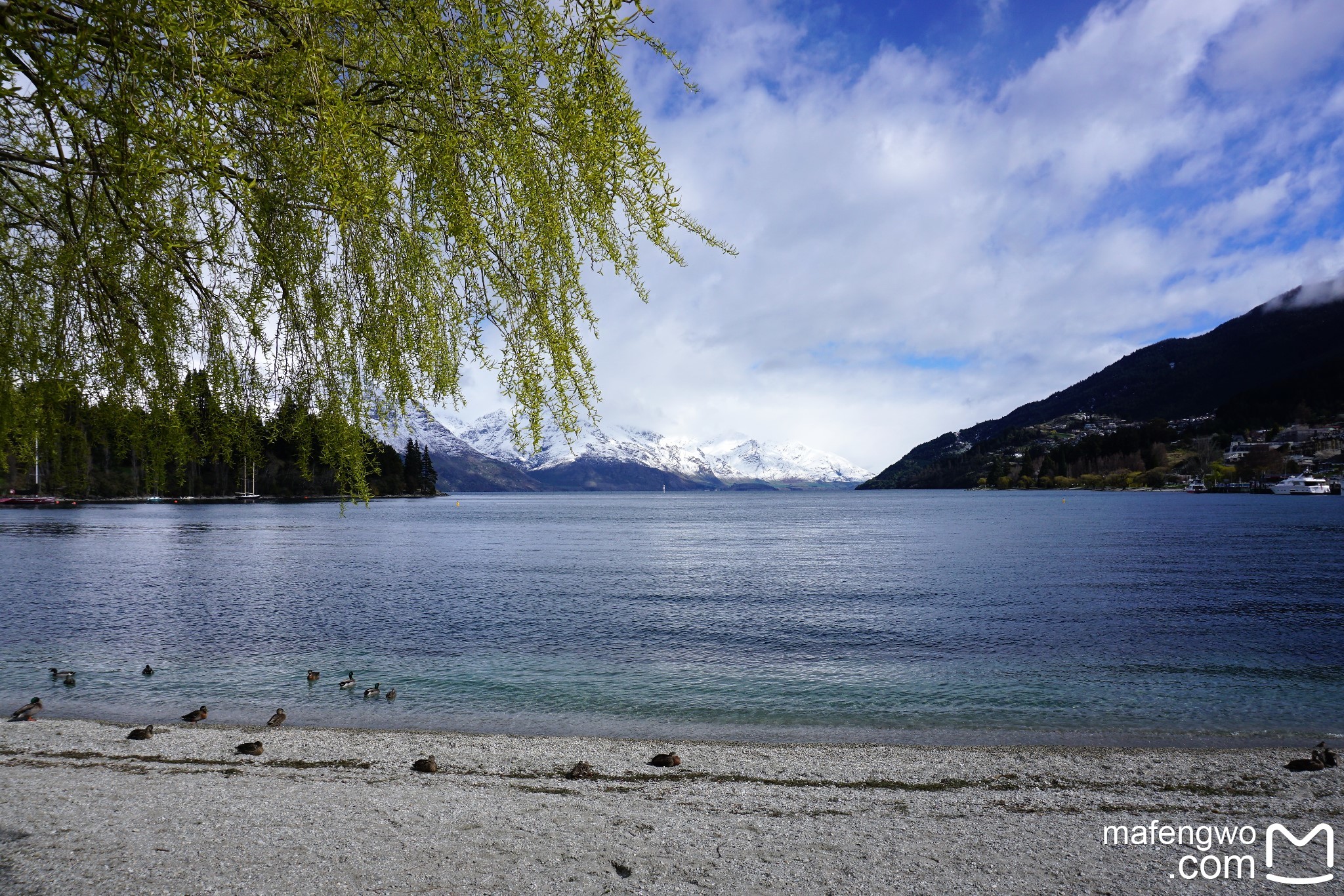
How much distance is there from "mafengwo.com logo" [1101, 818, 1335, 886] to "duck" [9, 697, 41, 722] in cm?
2020

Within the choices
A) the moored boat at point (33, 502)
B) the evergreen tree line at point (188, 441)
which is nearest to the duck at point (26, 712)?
the evergreen tree line at point (188, 441)

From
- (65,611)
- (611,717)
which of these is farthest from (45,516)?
(611,717)

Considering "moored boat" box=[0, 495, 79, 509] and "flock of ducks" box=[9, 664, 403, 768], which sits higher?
"moored boat" box=[0, 495, 79, 509]

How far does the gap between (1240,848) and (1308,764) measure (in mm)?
4694

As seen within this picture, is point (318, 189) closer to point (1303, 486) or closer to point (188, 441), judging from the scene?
point (188, 441)

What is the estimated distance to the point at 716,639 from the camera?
2520 cm

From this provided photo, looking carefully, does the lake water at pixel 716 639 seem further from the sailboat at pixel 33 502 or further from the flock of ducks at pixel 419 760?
the sailboat at pixel 33 502

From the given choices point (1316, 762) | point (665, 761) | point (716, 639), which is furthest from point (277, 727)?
point (1316, 762)

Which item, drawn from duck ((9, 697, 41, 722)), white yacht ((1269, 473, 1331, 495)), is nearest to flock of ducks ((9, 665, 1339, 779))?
duck ((9, 697, 41, 722))

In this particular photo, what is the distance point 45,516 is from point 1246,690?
149 m

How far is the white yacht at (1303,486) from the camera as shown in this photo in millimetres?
167375

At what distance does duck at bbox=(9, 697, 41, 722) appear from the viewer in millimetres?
14781

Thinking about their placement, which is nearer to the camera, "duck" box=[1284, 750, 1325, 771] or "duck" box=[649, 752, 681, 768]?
"duck" box=[1284, 750, 1325, 771]

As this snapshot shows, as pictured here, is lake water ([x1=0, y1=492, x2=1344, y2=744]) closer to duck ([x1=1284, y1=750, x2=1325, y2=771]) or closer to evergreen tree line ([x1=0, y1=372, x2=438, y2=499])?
duck ([x1=1284, y1=750, x2=1325, y2=771])
